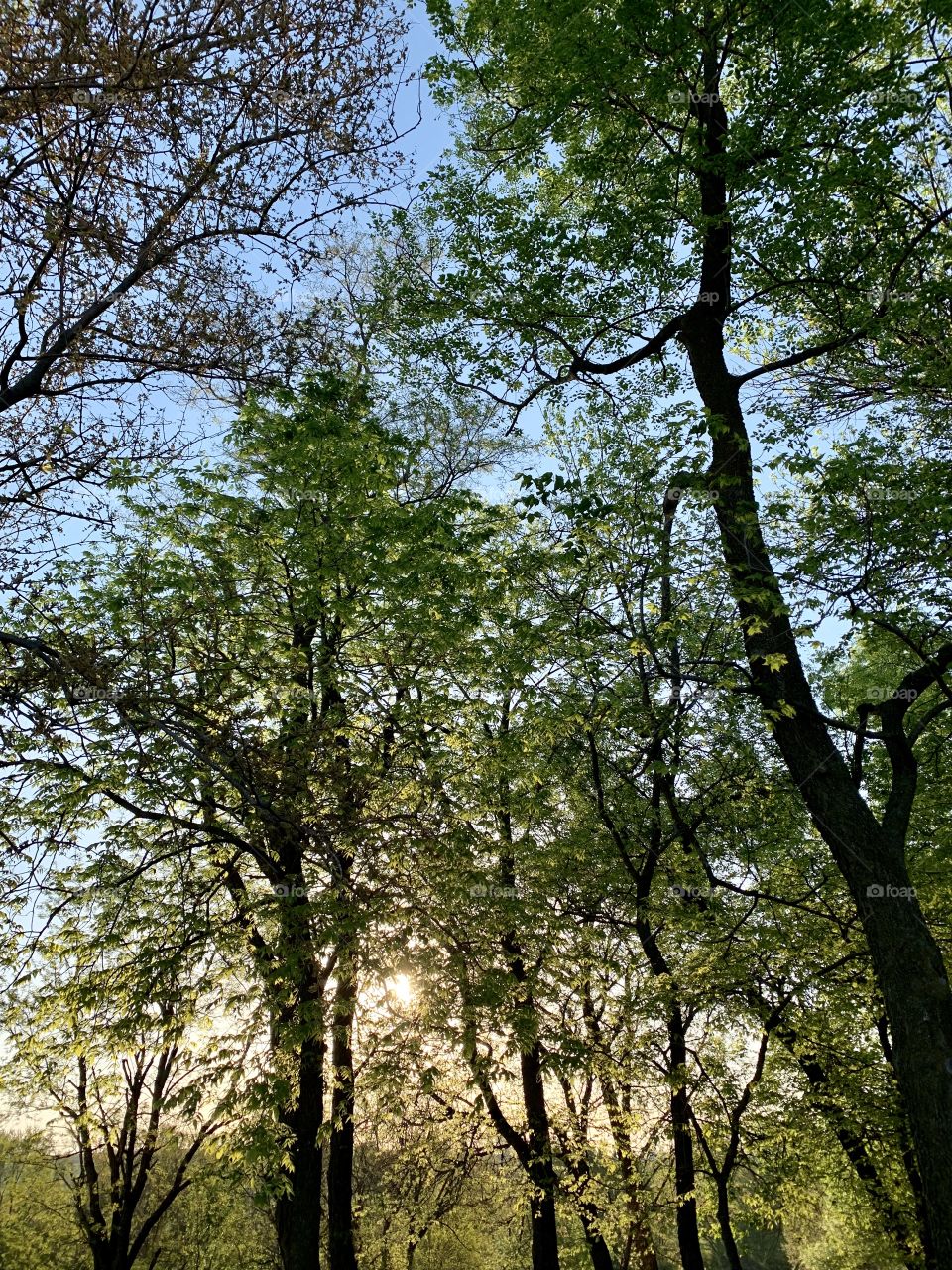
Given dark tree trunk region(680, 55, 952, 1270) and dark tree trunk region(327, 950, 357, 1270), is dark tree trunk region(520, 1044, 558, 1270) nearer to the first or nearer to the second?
dark tree trunk region(327, 950, 357, 1270)

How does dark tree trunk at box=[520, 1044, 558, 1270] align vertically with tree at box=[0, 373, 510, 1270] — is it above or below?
below

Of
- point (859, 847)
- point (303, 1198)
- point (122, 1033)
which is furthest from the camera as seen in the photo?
point (303, 1198)

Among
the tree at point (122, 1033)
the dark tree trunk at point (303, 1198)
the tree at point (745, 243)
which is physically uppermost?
the tree at point (745, 243)

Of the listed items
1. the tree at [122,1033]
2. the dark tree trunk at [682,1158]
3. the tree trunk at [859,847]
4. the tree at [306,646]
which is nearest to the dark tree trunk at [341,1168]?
the tree at [306,646]

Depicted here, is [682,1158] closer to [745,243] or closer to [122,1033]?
[122,1033]

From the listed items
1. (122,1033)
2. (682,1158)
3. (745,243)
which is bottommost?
(682,1158)

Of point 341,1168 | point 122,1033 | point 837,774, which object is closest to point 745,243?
point 837,774

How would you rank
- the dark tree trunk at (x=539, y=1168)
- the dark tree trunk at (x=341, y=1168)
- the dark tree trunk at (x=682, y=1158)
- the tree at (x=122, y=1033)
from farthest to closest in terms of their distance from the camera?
the dark tree trunk at (x=539, y=1168) < the dark tree trunk at (x=341, y=1168) < the dark tree trunk at (x=682, y=1158) < the tree at (x=122, y=1033)

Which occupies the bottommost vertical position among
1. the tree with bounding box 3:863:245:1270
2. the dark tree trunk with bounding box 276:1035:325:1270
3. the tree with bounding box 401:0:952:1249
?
the dark tree trunk with bounding box 276:1035:325:1270

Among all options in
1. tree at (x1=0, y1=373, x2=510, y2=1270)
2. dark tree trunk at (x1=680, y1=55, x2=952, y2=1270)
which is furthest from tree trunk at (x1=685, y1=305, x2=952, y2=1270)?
tree at (x1=0, y1=373, x2=510, y2=1270)

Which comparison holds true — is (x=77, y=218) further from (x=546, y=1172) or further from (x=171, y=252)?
(x=546, y=1172)

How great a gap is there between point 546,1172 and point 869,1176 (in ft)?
17.3

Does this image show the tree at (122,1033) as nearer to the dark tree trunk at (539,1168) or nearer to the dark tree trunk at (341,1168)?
the dark tree trunk at (341,1168)

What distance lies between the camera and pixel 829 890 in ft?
41.4
